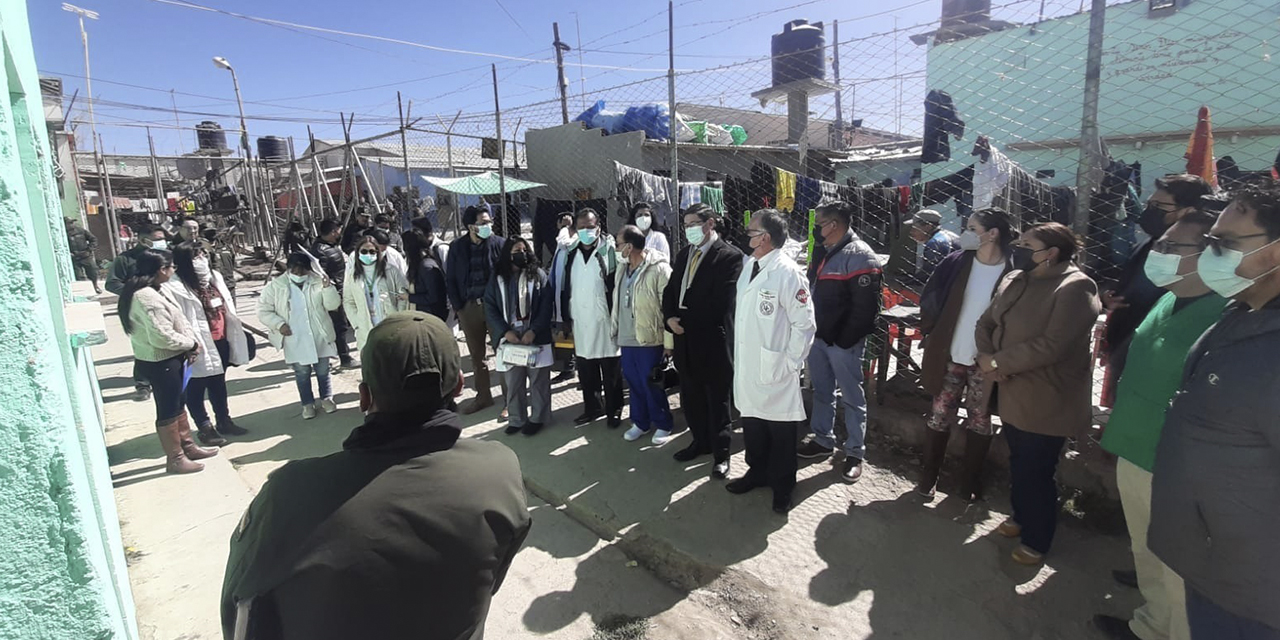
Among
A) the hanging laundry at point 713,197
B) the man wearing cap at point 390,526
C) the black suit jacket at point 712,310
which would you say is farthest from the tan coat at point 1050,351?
the hanging laundry at point 713,197

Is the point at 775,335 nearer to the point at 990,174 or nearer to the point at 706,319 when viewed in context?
the point at 706,319

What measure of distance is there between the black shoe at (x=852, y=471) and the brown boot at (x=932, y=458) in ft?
1.18

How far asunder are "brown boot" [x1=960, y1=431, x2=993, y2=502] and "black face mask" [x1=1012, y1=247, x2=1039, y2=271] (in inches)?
37.0

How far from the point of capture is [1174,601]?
6.57ft

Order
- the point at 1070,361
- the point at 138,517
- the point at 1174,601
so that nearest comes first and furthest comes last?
the point at 1174,601
the point at 1070,361
the point at 138,517

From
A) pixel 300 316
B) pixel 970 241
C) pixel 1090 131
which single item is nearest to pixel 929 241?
pixel 970 241

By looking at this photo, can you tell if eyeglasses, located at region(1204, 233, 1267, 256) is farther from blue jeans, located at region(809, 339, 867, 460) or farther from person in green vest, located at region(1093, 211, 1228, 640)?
blue jeans, located at region(809, 339, 867, 460)

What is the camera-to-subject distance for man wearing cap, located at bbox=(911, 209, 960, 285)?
4.18 meters

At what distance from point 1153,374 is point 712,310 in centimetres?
214

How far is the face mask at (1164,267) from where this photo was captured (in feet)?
7.16

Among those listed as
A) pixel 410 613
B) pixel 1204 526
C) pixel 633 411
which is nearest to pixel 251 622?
pixel 410 613

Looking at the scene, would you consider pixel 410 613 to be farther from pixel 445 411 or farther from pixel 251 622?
pixel 445 411

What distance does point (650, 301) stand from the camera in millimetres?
4172

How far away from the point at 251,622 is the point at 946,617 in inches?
101
